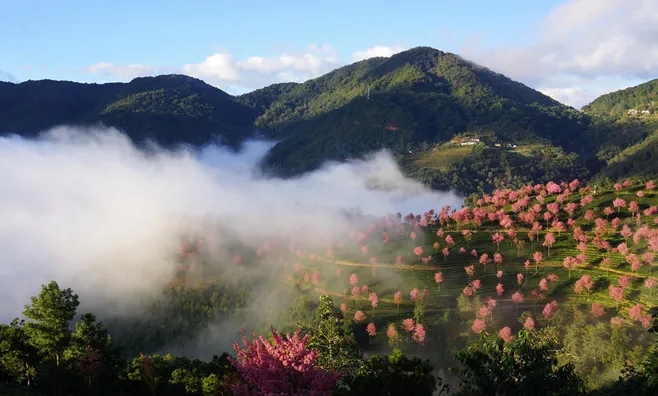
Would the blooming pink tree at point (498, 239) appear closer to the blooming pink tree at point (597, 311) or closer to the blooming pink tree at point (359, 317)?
the blooming pink tree at point (597, 311)

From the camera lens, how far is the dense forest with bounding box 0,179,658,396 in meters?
19.8

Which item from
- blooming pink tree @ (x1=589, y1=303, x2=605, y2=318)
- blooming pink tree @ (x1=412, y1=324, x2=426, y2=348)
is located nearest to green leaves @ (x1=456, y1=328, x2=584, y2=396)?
blooming pink tree @ (x1=412, y1=324, x2=426, y2=348)

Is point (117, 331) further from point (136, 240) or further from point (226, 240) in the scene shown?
point (136, 240)

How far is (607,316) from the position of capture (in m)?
59.2

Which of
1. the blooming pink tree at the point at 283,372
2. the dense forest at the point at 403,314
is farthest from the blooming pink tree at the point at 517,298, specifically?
the blooming pink tree at the point at 283,372

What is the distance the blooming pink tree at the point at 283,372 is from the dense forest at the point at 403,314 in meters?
0.06

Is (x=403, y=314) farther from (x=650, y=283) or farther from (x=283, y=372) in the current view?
(x=283, y=372)

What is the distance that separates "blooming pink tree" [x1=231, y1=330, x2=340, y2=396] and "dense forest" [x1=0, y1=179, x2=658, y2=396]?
56 mm

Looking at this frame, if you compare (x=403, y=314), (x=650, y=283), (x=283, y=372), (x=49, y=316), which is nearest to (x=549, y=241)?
(x=650, y=283)

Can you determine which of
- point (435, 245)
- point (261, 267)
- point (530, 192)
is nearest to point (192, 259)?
point (261, 267)

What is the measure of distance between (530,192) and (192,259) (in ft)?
231

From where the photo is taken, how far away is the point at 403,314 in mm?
69500

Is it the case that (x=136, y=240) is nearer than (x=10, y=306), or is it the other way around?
(x=10, y=306)

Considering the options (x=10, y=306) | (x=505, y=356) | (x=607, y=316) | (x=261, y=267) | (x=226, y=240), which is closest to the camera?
(x=505, y=356)
